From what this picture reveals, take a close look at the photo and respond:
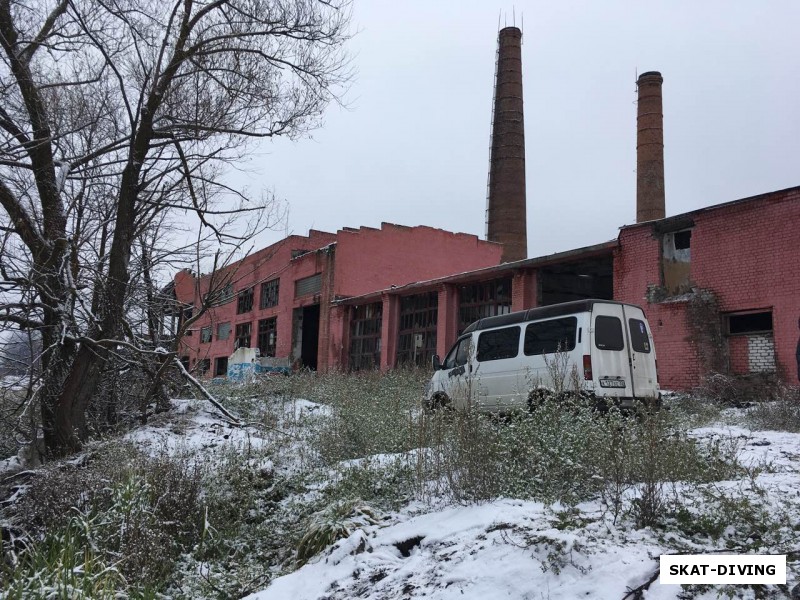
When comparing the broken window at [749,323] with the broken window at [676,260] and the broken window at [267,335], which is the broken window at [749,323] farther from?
the broken window at [267,335]

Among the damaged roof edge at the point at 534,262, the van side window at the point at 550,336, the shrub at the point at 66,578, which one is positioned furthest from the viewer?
the damaged roof edge at the point at 534,262

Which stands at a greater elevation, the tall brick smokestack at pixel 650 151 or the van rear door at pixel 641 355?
the tall brick smokestack at pixel 650 151

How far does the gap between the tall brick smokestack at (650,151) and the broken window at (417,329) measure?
461 inches

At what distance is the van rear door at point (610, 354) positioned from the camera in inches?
417

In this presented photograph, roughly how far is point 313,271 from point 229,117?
18376 millimetres

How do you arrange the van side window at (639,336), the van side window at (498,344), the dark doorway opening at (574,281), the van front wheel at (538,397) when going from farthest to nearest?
the dark doorway opening at (574,281), the van side window at (498,344), the van side window at (639,336), the van front wheel at (538,397)

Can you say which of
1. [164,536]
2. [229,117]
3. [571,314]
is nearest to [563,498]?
[164,536]

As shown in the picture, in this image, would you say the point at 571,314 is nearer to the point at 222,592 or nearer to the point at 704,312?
the point at 704,312

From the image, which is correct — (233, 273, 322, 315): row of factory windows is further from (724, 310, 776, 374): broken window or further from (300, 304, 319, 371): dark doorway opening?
(724, 310, 776, 374): broken window

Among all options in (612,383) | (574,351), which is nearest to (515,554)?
(574,351)

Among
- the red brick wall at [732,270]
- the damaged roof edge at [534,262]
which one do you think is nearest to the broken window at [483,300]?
the damaged roof edge at [534,262]

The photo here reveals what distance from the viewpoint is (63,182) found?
9.63 m

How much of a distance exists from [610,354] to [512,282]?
9.19m

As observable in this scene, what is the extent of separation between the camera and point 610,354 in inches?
424
